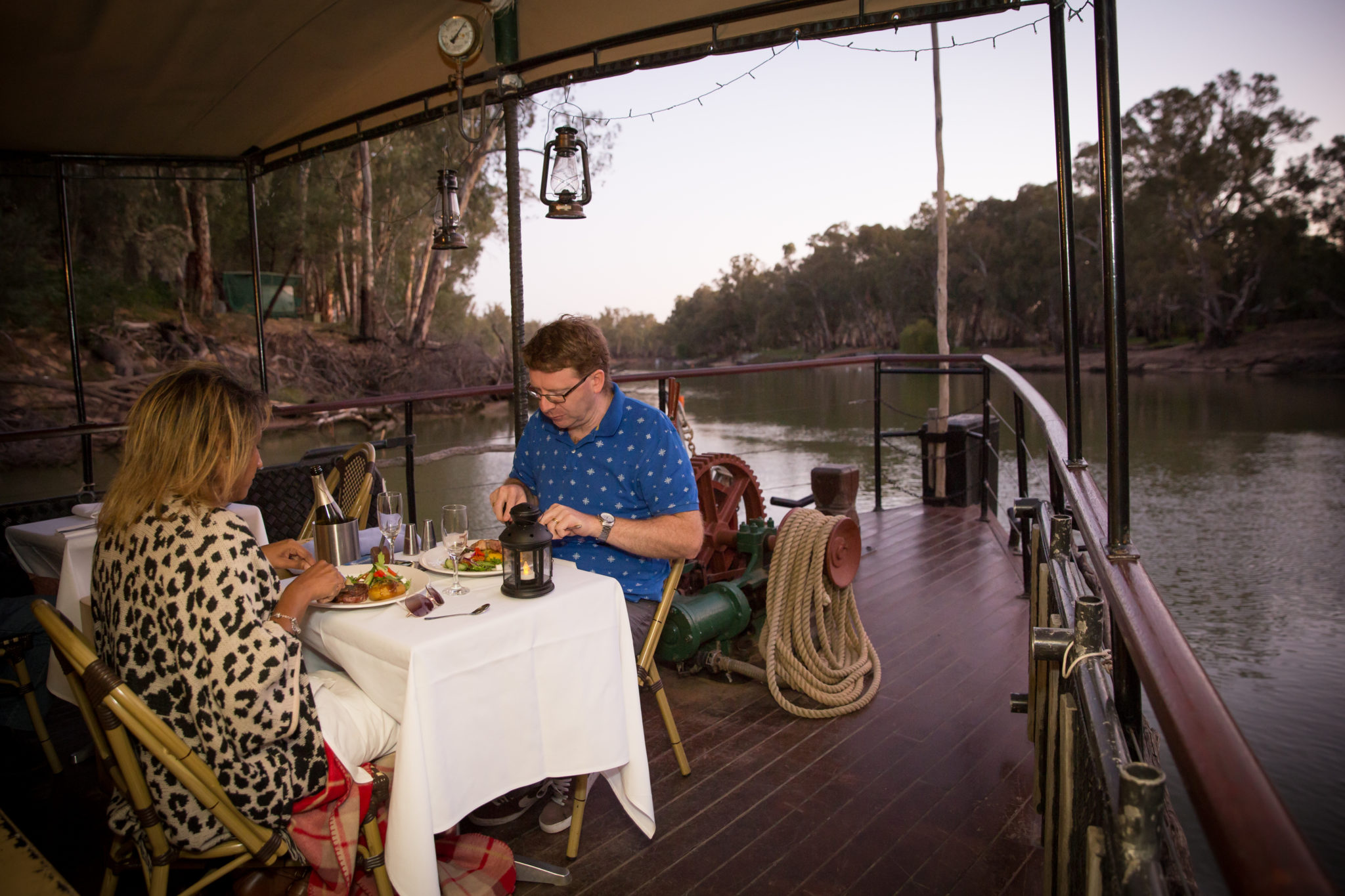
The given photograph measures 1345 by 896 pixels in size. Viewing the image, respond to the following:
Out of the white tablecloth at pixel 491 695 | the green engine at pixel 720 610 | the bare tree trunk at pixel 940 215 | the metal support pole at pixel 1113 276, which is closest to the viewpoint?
the metal support pole at pixel 1113 276

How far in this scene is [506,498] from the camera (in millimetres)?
2346

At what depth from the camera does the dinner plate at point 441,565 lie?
196cm

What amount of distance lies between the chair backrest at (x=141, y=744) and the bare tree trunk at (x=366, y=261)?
21.0 m

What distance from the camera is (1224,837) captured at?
1.83 feet

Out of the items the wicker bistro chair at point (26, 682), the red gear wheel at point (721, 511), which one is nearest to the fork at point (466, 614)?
the wicker bistro chair at point (26, 682)

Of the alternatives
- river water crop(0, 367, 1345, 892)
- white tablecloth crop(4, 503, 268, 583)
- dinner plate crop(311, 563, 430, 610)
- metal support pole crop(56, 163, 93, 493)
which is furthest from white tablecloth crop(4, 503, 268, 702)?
river water crop(0, 367, 1345, 892)

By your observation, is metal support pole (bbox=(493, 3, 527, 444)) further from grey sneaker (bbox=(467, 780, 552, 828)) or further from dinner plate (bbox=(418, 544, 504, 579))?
grey sneaker (bbox=(467, 780, 552, 828))

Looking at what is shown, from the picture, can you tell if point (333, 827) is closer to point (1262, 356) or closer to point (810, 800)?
point (810, 800)

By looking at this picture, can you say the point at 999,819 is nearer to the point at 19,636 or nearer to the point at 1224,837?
the point at 1224,837

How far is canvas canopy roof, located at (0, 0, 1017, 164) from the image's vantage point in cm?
324

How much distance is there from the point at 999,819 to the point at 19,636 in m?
2.68

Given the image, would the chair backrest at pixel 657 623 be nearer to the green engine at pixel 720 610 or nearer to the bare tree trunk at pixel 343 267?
the green engine at pixel 720 610

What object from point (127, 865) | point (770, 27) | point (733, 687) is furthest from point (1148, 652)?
point (770, 27)

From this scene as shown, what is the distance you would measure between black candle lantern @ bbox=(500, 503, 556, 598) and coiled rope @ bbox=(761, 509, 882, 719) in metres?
1.20
